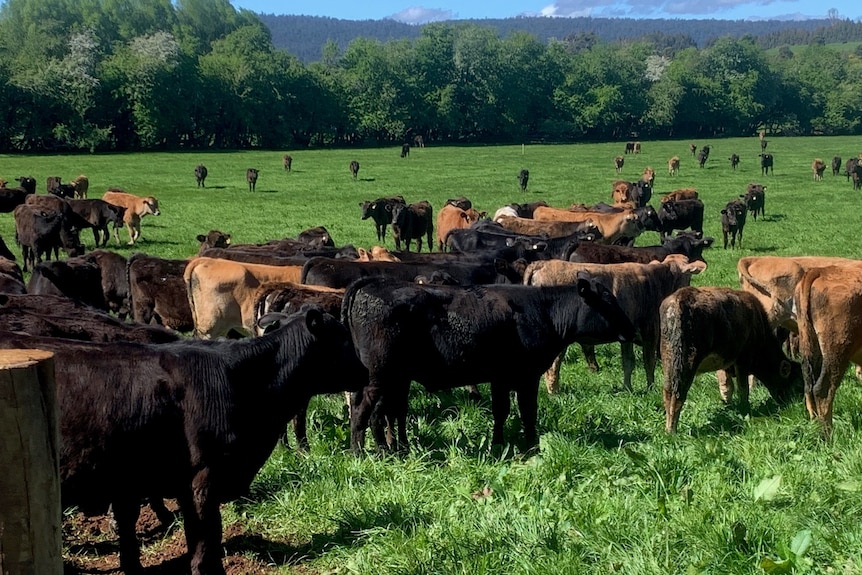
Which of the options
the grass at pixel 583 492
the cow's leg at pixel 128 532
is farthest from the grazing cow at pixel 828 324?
the cow's leg at pixel 128 532

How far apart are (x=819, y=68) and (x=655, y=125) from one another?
41456 mm

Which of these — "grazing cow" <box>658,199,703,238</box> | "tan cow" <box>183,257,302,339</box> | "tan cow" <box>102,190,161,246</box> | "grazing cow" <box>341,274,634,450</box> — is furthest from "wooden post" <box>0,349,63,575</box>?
"grazing cow" <box>658,199,703,238</box>

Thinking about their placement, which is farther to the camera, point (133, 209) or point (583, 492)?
point (133, 209)

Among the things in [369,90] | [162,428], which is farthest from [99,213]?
[369,90]

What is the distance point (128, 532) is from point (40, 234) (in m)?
16.2

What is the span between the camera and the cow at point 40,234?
19281mm

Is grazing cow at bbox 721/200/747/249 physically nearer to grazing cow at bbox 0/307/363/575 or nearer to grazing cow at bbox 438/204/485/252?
grazing cow at bbox 438/204/485/252

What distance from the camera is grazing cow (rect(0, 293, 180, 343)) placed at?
6.70 m

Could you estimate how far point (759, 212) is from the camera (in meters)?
31.5

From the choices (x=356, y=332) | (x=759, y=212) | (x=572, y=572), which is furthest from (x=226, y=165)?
(x=572, y=572)

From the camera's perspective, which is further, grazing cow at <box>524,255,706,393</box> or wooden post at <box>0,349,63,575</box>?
grazing cow at <box>524,255,706,393</box>

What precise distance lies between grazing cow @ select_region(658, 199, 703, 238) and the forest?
2041 inches

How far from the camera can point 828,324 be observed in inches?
285

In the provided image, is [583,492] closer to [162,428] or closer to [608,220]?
[162,428]
